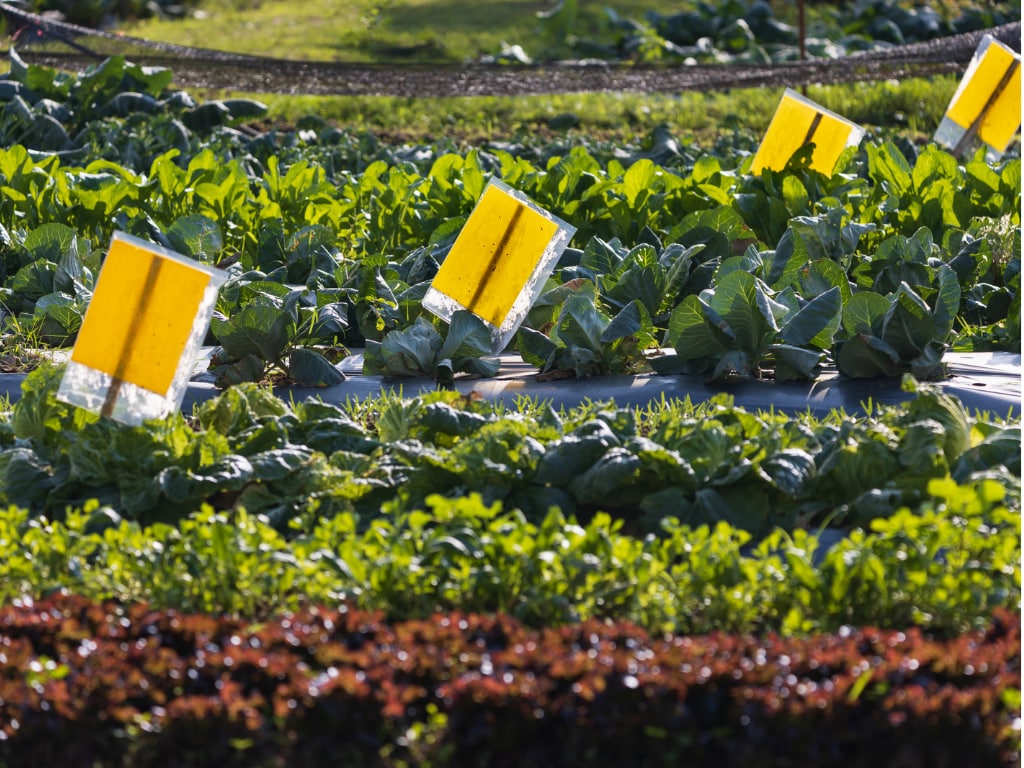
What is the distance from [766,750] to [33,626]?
4.28ft

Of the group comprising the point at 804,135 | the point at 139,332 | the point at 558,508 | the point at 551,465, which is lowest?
the point at 139,332

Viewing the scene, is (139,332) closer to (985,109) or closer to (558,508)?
(558,508)

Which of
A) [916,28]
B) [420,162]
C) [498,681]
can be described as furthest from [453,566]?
[916,28]

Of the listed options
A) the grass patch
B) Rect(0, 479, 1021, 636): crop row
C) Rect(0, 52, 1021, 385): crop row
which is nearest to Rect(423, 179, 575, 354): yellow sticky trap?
Rect(0, 52, 1021, 385): crop row

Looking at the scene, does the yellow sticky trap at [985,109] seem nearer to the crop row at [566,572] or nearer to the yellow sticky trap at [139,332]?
the crop row at [566,572]

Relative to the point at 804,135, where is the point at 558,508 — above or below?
below

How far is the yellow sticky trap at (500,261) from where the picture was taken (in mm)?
4152

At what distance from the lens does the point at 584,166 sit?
6539 mm

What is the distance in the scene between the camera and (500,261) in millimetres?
4199

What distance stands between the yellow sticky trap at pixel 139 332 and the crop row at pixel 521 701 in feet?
3.45

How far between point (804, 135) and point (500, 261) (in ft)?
8.34

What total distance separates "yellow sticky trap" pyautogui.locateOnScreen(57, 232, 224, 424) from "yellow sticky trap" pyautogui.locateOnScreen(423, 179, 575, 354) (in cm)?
118

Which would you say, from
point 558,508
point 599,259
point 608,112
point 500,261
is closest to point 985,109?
point 599,259

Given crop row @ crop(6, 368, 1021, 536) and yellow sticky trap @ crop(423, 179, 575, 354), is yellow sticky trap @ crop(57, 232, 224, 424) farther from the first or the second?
yellow sticky trap @ crop(423, 179, 575, 354)
